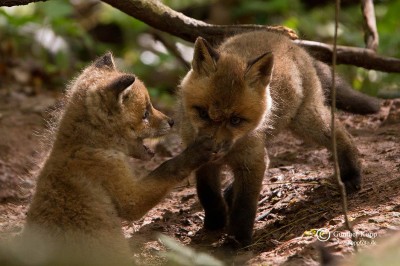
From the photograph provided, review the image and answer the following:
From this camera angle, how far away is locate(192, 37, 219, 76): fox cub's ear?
6.20 m

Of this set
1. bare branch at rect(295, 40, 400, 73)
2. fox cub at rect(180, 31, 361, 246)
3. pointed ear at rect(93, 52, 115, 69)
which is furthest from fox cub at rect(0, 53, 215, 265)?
bare branch at rect(295, 40, 400, 73)

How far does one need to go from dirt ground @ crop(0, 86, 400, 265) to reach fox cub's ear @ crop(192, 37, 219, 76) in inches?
74.0

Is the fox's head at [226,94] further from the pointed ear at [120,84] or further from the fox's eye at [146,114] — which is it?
the pointed ear at [120,84]

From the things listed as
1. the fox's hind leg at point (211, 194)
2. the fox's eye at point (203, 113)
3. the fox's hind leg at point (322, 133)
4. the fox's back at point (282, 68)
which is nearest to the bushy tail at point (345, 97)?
the fox's back at point (282, 68)

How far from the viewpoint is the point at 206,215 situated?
272 inches

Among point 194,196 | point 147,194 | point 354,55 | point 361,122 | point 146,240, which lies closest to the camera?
point 147,194

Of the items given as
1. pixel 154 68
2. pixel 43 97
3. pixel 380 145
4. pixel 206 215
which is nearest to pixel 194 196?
pixel 206 215

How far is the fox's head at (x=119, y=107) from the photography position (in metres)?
5.75

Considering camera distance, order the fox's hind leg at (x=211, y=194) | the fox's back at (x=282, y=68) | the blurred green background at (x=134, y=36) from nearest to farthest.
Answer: the fox's hind leg at (x=211, y=194)
the fox's back at (x=282, y=68)
the blurred green background at (x=134, y=36)

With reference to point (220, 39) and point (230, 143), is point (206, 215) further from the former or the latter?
point (220, 39)

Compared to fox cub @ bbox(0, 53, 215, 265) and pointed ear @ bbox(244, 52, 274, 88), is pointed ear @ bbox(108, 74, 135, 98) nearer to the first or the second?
fox cub @ bbox(0, 53, 215, 265)

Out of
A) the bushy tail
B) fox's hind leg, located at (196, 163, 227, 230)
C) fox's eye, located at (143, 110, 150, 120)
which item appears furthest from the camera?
the bushy tail

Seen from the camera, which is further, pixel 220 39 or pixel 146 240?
pixel 220 39

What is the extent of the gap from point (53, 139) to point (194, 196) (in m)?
2.39
